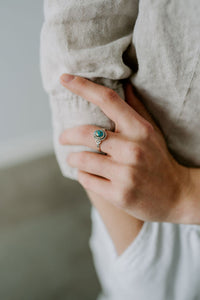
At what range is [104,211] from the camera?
41cm

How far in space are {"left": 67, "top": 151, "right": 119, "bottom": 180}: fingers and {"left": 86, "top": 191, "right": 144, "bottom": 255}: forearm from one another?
0.24 ft

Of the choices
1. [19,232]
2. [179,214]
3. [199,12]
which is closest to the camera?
[199,12]

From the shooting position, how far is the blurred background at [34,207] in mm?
887

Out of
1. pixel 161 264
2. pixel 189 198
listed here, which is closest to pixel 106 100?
pixel 189 198

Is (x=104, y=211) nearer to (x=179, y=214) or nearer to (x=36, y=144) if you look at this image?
(x=179, y=214)

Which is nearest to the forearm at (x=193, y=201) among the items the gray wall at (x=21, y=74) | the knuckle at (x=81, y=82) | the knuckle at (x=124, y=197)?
the knuckle at (x=124, y=197)

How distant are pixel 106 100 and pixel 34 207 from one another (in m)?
0.83

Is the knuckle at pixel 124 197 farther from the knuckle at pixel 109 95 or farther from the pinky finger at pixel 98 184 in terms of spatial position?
the knuckle at pixel 109 95

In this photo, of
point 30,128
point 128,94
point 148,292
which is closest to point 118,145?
point 128,94

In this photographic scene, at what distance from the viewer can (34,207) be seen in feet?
3.32

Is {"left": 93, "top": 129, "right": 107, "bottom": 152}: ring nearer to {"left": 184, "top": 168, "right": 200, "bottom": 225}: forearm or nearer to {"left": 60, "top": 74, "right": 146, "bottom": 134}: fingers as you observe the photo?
{"left": 60, "top": 74, "right": 146, "bottom": 134}: fingers

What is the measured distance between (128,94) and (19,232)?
87 centimetres

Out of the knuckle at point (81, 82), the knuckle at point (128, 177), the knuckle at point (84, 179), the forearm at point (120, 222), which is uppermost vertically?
the knuckle at point (81, 82)

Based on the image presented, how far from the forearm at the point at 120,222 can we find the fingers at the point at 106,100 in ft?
0.50
